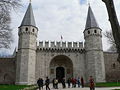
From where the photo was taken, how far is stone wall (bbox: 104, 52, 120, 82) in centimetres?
3081

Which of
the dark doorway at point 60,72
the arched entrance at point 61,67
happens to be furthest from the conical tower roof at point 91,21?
the dark doorway at point 60,72

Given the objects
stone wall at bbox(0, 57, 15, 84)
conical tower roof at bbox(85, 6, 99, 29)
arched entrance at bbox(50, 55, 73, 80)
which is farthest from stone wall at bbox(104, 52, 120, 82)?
stone wall at bbox(0, 57, 15, 84)

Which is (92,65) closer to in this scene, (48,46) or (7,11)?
(48,46)

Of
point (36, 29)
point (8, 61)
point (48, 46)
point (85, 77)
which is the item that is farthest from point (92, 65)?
point (8, 61)

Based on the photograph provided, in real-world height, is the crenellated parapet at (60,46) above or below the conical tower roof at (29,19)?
below

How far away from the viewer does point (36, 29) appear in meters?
30.4

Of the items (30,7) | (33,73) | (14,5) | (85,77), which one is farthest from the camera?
(30,7)

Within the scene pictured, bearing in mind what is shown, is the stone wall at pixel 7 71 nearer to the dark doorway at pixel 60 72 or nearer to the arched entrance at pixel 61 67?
the arched entrance at pixel 61 67

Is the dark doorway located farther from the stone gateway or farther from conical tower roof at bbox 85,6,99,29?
conical tower roof at bbox 85,6,99,29

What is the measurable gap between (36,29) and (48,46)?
3.55 metres

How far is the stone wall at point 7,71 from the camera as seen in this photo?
29548 millimetres

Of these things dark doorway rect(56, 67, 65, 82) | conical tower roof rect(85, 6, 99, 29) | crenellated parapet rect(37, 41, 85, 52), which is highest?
conical tower roof rect(85, 6, 99, 29)

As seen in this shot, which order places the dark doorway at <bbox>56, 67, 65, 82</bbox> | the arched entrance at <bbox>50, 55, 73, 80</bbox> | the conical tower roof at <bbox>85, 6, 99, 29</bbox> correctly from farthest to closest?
the dark doorway at <bbox>56, 67, 65, 82</bbox> < the arched entrance at <bbox>50, 55, 73, 80</bbox> < the conical tower roof at <bbox>85, 6, 99, 29</bbox>

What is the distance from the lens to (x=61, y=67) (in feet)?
106
